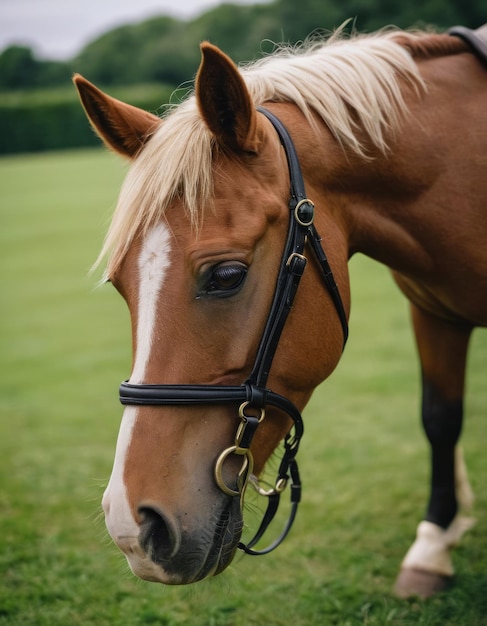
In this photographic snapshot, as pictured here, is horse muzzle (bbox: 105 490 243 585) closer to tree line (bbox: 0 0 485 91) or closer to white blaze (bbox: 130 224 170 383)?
white blaze (bbox: 130 224 170 383)

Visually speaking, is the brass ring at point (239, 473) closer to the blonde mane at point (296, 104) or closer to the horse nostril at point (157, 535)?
the horse nostril at point (157, 535)

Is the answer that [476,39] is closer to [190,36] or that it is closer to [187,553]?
[187,553]

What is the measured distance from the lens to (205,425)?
1.97 meters

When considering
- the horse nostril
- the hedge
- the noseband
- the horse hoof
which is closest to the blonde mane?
the noseband

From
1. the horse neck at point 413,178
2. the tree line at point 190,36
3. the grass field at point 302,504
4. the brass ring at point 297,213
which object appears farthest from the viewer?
the tree line at point 190,36

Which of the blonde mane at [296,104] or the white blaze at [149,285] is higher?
the blonde mane at [296,104]

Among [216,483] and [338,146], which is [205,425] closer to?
[216,483]

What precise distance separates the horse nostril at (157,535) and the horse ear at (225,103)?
114cm

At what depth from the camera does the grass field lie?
313 cm

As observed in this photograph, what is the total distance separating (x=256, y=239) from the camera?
2025 millimetres

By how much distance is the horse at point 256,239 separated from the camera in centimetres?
192

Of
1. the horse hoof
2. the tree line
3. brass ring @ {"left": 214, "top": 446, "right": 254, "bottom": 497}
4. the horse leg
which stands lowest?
the tree line

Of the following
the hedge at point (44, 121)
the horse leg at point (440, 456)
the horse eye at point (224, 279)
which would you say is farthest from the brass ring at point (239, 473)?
the hedge at point (44, 121)

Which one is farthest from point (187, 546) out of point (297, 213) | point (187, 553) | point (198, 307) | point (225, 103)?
point (225, 103)
